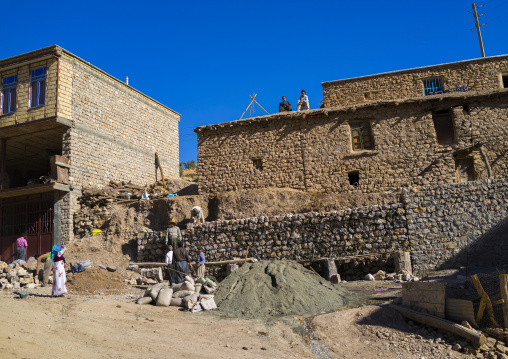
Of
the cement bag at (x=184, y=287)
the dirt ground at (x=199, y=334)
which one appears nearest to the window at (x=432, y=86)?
the dirt ground at (x=199, y=334)

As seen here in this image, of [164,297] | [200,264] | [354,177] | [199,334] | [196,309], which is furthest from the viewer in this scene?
[354,177]

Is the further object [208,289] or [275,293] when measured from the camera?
[208,289]

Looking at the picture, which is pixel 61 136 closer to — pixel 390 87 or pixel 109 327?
pixel 109 327

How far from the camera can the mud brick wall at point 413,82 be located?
18484mm

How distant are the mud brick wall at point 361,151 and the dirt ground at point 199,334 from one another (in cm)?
768

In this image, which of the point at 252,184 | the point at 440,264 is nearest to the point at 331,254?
the point at 440,264

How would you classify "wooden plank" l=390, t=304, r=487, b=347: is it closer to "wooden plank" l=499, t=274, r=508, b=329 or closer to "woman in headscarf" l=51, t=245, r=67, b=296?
"wooden plank" l=499, t=274, r=508, b=329

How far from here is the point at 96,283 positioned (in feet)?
37.9

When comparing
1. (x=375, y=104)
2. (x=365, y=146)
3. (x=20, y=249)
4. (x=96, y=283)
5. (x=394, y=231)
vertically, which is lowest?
(x=96, y=283)

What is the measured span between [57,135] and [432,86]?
1724 cm

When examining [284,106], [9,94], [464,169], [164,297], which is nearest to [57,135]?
[9,94]

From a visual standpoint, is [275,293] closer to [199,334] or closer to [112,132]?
[199,334]

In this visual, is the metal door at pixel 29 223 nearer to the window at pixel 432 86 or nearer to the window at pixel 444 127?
the window at pixel 444 127

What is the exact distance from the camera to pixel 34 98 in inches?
709
